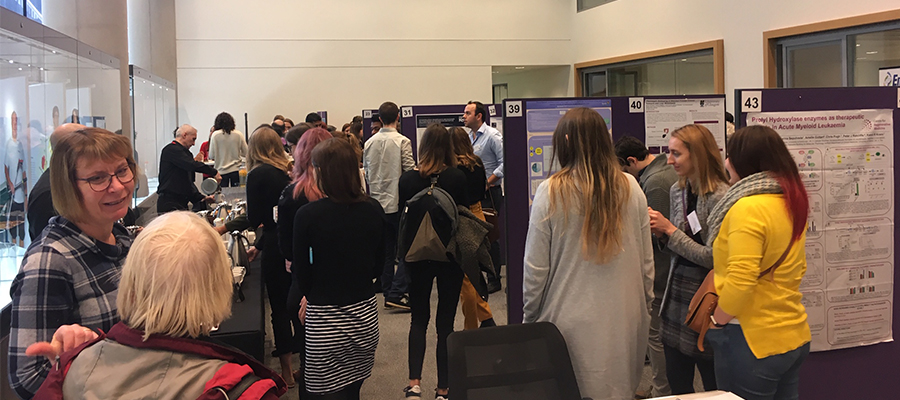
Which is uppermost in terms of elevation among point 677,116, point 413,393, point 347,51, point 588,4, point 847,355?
point 588,4

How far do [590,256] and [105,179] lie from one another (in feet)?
4.80

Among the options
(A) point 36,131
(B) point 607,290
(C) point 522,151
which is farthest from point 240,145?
(B) point 607,290

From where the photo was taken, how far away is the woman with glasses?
1.49 metres

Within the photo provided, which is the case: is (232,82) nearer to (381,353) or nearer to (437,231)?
(381,353)

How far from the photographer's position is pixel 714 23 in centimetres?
911

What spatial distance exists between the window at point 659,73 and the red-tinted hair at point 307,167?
7.38 metres

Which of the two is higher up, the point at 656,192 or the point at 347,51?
the point at 347,51

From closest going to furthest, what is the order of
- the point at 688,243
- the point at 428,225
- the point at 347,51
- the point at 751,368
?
the point at 751,368
the point at 688,243
the point at 428,225
the point at 347,51

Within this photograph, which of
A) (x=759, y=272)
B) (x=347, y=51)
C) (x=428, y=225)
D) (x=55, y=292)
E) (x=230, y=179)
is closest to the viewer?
(x=55, y=292)

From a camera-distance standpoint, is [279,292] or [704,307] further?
[279,292]

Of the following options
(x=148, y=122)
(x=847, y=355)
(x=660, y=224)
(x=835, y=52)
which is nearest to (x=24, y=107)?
(x=660, y=224)

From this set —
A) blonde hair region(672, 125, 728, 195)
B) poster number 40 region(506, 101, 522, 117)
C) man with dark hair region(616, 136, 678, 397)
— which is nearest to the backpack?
poster number 40 region(506, 101, 522, 117)

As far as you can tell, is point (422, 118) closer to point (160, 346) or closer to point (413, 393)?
point (413, 393)

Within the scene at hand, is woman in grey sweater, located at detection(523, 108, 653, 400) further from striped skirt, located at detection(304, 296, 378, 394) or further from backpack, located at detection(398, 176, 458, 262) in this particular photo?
backpack, located at detection(398, 176, 458, 262)
